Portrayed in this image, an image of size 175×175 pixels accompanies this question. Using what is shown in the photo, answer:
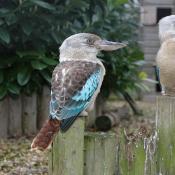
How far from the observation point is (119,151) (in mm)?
3299

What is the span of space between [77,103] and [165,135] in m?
0.53

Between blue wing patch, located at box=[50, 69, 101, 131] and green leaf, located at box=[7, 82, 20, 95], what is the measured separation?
12.5 feet

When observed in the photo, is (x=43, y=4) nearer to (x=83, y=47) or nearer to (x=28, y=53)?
(x=28, y=53)

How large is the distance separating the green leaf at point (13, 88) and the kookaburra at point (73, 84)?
369 cm

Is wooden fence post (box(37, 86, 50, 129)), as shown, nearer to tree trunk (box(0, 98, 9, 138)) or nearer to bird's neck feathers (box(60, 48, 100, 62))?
tree trunk (box(0, 98, 9, 138))

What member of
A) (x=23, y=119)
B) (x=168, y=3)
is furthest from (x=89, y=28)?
(x=168, y=3)

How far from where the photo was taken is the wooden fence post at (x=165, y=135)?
3.29 m

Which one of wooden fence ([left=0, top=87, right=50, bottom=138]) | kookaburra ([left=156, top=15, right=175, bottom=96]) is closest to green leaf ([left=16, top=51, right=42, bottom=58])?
wooden fence ([left=0, top=87, right=50, bottom=138])

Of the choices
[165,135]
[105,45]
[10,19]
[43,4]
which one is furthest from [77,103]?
[10,19]

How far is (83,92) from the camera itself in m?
3.33

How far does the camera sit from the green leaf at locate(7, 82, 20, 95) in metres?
7.11

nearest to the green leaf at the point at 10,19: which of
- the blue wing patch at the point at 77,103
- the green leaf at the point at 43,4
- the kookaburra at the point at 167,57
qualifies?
the green leaf at the point at 43,4

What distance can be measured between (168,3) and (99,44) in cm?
760

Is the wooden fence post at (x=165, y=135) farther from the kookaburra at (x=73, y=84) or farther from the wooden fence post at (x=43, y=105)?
the wooden fence post at (x=43, y=105)
